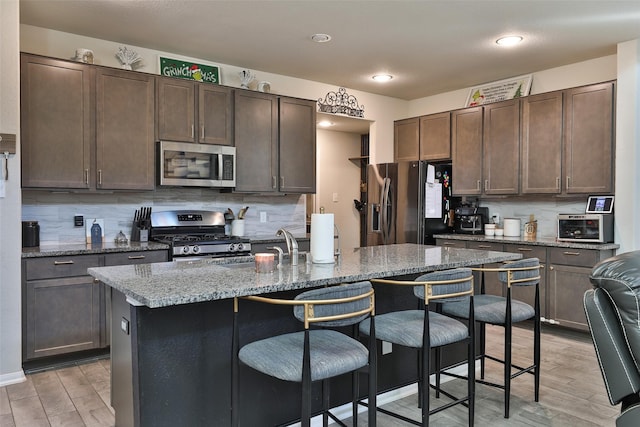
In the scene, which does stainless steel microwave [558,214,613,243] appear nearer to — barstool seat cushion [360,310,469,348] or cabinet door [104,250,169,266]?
barstool seat cushion [360,310,469,348]

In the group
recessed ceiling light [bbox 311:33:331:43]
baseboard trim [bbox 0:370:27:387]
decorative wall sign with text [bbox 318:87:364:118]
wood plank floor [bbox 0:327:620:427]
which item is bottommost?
wood plank floor [bbox 0:327:620:427]

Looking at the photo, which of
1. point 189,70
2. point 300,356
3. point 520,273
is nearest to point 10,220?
point 189,70

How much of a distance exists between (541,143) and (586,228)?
95 centimetres

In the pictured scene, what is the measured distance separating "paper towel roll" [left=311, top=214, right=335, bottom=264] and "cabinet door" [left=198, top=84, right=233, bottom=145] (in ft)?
7.21

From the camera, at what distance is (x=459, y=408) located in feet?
9.11

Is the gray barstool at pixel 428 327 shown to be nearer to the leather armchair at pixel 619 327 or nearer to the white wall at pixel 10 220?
the leather armchair at pixel 619 327

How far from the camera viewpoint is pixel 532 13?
3490 millimetres

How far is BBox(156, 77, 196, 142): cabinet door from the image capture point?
4.10m

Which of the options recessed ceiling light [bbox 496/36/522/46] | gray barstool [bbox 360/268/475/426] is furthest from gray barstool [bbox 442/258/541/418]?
recessed ceiling light [bbox 496/36/522/46]

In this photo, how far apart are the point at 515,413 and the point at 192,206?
131 inches

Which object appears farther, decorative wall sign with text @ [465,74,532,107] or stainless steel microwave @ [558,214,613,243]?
decorative wall sign with text @ [465,74,532,107]

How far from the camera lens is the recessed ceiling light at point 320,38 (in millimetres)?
3952

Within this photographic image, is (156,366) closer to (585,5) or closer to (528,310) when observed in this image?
(528,310)

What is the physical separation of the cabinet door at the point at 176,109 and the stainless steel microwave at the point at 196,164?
93 millimetres
